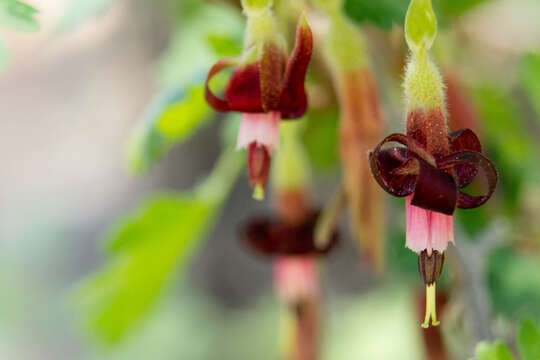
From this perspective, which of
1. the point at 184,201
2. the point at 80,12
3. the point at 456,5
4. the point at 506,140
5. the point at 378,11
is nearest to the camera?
the point at 378,11

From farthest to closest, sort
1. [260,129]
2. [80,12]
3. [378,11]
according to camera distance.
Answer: [80,12]
[378,11]
[260,129]

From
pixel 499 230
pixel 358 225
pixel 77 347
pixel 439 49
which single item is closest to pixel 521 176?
pixel 499 230

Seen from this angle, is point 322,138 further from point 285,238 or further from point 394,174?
point 394,174

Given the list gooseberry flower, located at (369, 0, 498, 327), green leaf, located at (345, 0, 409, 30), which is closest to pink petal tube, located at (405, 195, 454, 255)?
gooseberry flower, located at (369, 0, 498, 327)

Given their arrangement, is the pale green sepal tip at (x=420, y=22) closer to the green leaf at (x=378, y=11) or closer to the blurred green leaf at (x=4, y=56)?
the green leaf at (x=378, y=11)

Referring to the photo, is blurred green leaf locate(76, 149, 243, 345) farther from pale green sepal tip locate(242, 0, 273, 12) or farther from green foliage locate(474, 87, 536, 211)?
pale green sepal tip locate(242, 0, 273, 12)

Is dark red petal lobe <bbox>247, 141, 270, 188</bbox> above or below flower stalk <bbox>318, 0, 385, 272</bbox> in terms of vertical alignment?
below

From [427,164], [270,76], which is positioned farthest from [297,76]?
[427,164]
